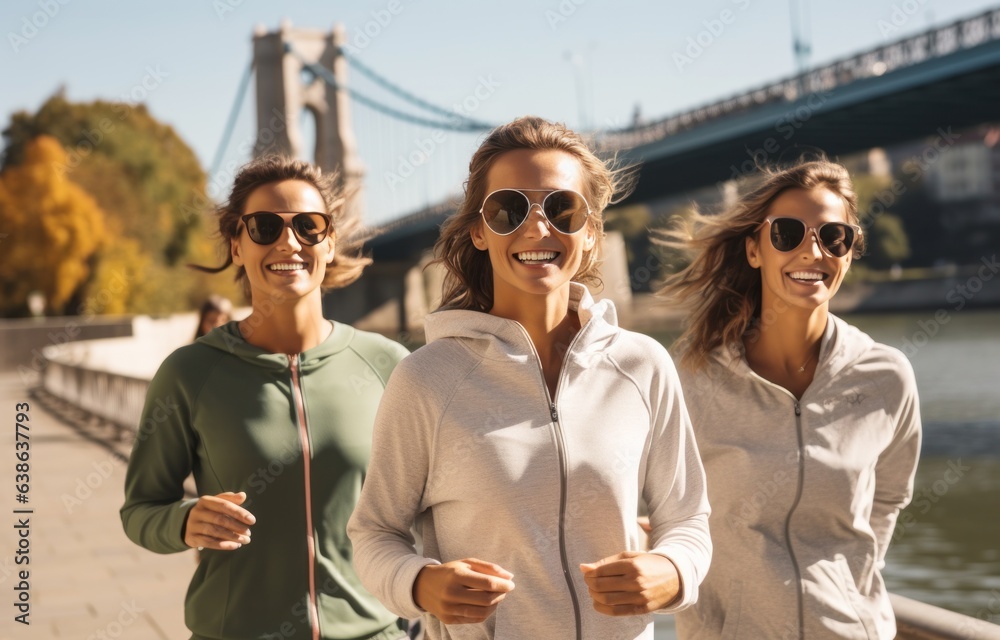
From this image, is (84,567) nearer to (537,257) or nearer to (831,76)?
(537,257)

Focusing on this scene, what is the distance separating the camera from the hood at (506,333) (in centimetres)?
185

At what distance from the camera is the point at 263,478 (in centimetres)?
240

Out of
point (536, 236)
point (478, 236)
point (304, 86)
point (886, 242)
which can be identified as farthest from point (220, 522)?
point (886, 242)

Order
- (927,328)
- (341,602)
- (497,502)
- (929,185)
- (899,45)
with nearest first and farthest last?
(497,502)
(341,602)
(899,45)
(927,328)
(929,185)

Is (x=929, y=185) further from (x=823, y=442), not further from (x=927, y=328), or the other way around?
(x=823, y=442)

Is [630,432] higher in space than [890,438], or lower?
higher

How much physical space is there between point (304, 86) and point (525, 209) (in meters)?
41.8

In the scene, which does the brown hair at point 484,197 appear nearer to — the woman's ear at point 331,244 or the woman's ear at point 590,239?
the woman's ear at point 590,239

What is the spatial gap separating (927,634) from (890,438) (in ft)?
1.27

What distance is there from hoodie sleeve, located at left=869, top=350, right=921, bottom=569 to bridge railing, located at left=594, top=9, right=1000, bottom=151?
47.4 ft

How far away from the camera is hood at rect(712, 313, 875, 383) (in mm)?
2477

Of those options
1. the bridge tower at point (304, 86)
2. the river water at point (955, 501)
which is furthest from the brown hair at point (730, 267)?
the bridge tower at point (304, 86)

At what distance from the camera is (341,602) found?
236cm

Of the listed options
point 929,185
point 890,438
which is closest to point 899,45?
point 890,438
